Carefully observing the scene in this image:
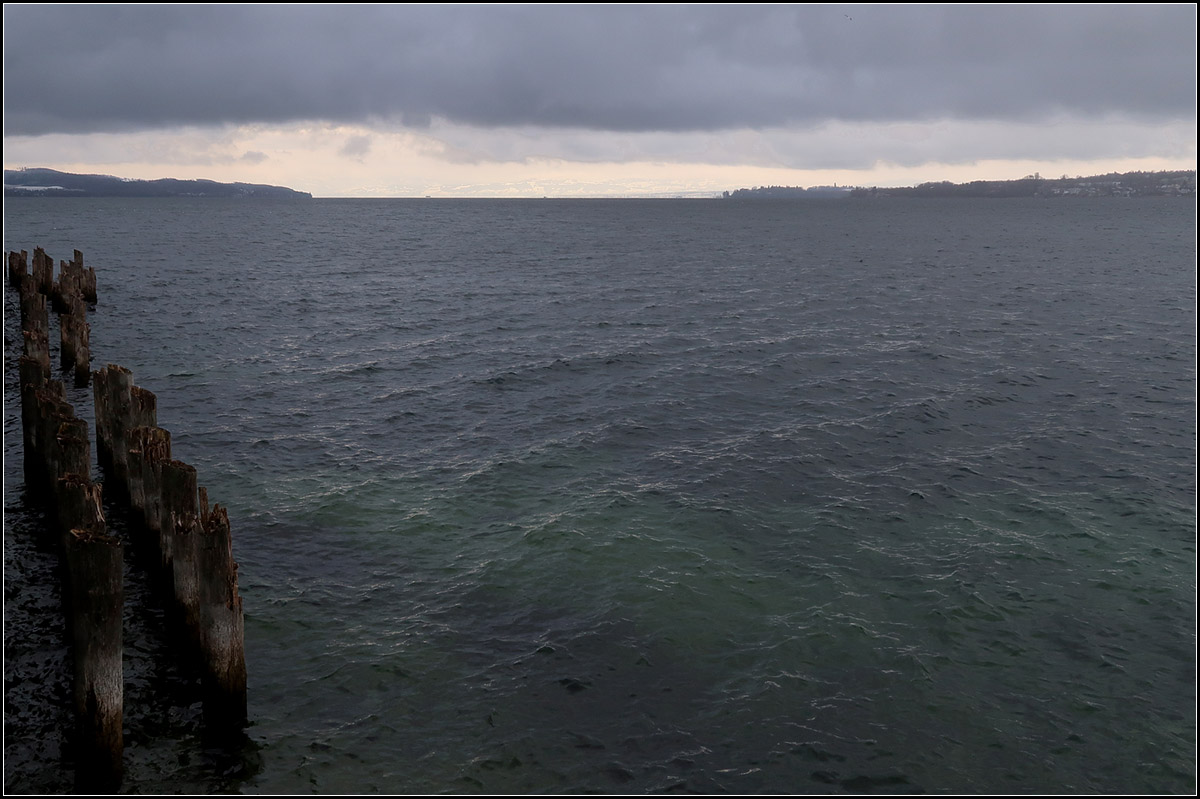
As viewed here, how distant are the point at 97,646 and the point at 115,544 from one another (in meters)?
1.37

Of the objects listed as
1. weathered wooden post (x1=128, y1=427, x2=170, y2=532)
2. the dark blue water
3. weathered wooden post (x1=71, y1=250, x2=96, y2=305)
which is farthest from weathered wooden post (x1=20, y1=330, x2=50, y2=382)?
weathered wooden post (x1=71, y1=250, x2=96, y2=305)

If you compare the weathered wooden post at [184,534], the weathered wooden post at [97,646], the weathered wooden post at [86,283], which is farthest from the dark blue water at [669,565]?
the weathered wooden post at [86,283]

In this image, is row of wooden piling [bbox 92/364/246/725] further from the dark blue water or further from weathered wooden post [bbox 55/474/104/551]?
weathered wooden post [bbox 55/474/104/551]

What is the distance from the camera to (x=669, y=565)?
1794cm

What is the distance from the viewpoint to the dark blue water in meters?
12.3

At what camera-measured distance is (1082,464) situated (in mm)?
24516

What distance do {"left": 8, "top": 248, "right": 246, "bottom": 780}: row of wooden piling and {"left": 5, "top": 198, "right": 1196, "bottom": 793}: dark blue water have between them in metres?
0.79

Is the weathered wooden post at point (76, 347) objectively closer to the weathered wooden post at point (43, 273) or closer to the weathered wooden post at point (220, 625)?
the weathered wooden post at point (43, 273)

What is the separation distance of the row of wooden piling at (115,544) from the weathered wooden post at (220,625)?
0.05 feet

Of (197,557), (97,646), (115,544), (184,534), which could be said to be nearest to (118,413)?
(184,534)

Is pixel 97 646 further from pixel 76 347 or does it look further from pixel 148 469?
pixel 76 347

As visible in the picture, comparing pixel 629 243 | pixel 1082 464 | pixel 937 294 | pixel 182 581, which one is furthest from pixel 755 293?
pixel 629 243

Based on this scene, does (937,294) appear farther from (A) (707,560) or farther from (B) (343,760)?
(B) (343,760)

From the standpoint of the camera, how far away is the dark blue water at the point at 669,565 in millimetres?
12289
